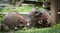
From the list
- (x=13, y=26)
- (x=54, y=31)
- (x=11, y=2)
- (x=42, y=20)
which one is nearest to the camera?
(x=54, y=31)

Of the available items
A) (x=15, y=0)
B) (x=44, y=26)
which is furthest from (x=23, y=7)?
(x=44, y=26)

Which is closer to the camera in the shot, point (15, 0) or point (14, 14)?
point (14, 14)

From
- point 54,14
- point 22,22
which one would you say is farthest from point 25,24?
point 54,14

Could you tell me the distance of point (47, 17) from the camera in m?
6.01

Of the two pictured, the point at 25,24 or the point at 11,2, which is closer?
the point at 25,24

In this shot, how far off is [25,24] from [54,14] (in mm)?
935

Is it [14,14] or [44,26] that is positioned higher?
[14,14]

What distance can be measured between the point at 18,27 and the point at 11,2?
3.07 meters

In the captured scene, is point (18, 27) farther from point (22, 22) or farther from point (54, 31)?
point (54, 31)

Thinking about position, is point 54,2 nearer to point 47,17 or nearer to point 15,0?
point 47,17

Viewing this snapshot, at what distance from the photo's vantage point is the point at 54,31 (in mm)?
4766

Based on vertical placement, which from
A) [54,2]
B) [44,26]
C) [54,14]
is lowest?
[44,26]

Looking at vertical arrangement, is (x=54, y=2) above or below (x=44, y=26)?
above

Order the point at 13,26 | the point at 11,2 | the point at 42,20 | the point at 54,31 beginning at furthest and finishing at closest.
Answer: the point at 11,2
the point at 42,20
the point at 13,26
the point at 54,31
